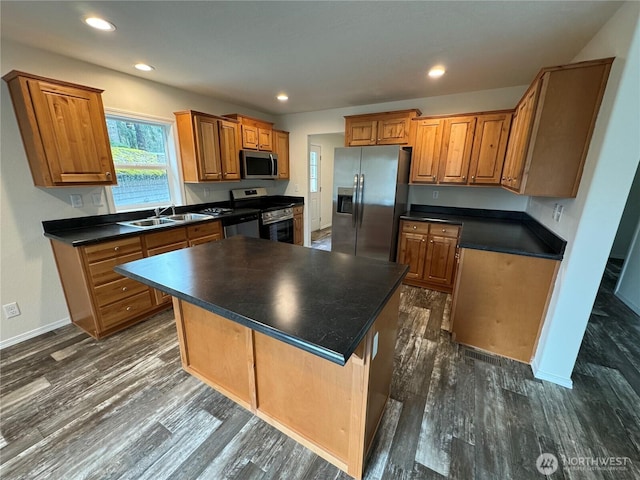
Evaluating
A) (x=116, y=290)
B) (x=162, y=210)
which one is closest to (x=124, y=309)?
(x=116, y=290)

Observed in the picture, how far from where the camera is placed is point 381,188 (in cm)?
339

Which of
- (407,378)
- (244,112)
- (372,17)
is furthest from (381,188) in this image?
(244,112)

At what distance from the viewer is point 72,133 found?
7.28ft

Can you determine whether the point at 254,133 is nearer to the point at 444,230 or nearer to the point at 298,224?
the point at 298,224

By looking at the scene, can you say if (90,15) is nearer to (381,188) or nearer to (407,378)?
(381,188)

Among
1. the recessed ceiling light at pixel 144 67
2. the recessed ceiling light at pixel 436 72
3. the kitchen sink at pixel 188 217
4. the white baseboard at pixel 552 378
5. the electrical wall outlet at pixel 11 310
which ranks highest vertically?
the recessed ceiling light at pixel 436 72

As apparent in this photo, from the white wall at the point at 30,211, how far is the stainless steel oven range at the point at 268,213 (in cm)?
186

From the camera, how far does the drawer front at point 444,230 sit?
3.15m

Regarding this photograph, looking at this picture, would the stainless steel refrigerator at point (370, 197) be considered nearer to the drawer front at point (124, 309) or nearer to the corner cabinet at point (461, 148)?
the corner cabinet at point (461, 148)

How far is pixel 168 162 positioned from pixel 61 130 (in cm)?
123

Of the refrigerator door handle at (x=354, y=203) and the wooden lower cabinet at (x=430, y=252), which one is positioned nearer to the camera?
the wooden lower cabinet at (x=430, y=252)

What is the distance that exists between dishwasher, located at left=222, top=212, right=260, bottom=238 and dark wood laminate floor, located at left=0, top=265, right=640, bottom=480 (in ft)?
5.28

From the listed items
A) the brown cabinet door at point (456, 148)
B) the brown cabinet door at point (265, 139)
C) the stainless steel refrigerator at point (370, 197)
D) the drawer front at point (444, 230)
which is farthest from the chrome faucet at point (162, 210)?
the brown cabinet door at point (456, 148)

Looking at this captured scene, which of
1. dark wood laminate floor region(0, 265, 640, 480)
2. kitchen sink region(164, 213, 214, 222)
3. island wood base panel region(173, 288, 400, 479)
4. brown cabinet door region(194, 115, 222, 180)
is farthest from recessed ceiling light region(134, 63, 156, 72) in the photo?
dark wood laminate floor region(0, 265, 640, 480)
